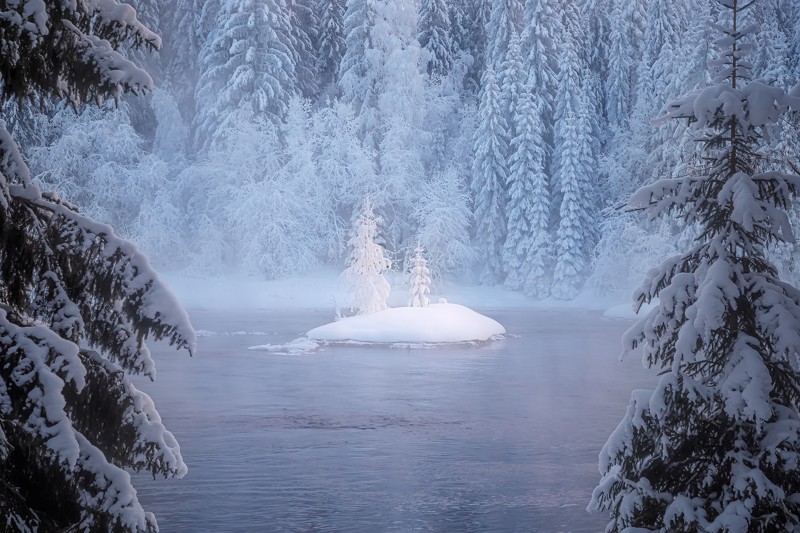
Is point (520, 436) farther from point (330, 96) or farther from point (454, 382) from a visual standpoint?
point (330, 96)

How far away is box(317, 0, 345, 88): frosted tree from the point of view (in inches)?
2245

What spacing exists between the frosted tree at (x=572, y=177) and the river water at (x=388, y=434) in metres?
18.0

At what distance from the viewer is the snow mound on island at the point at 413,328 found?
33.6 meters

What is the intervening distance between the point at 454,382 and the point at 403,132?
99.6ft

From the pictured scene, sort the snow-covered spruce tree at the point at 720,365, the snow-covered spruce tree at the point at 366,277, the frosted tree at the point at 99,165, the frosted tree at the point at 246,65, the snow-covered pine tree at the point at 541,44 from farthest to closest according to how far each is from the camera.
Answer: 1. the snow-covered pine tree at the point at 541,44
2. the frosted tree at the point at 246,65
3. the frosted tree at the point at 99,165
4. the snow-covered spruce tree at the point at 366,277
5. the snow-covered spruce tree at the point at 720,365

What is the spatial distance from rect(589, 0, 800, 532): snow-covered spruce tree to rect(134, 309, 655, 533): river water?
652cm

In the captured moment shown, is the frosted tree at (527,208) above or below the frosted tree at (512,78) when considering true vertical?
below

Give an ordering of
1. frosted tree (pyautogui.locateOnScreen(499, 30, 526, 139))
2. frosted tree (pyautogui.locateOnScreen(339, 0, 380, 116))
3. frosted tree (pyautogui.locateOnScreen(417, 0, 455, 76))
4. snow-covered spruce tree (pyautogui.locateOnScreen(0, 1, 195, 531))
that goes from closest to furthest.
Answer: snow-covered spruce tree (pyautogui.locateOnScreen(0, 1, 195, 531))
frosted tree (pyautogui.locateOnScreen(499, 30, 526, 139))
frosted tree (pyautogui.locateOnScreen(339, 0, 380, 116))
frosted tree (pyautogui.locateOnScreen(417, 0, 455, 76))

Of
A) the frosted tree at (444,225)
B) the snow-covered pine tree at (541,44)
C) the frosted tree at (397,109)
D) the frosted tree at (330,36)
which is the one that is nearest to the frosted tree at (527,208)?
the frosted tree at (444,225)

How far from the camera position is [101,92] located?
371 centimetres

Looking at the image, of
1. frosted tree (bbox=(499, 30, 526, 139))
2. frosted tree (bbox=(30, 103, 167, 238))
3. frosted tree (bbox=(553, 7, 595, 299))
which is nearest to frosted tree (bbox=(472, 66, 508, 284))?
frosted tree (bbox=(499, 30, 526, 139))

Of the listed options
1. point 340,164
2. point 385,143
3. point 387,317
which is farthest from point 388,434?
point 340,164

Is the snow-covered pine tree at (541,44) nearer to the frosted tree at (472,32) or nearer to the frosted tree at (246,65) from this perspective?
the frosted tree at (472,32)

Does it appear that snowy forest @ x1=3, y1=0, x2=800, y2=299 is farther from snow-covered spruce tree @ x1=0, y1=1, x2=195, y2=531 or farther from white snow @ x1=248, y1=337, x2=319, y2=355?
snow-covered spruce tree @ x1=0, y1=1, x2=195, y2=531
